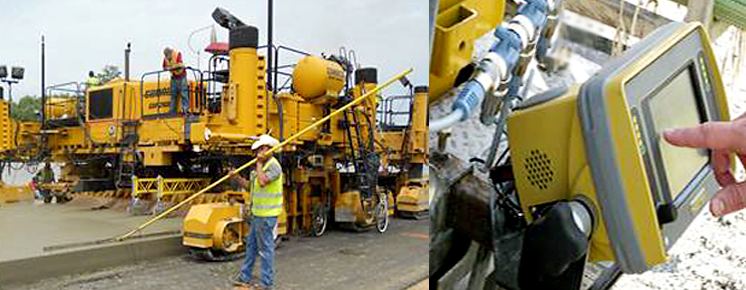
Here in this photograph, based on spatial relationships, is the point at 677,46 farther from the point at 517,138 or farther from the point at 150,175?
the point at 150,175

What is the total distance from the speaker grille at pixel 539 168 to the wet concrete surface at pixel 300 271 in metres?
1.55

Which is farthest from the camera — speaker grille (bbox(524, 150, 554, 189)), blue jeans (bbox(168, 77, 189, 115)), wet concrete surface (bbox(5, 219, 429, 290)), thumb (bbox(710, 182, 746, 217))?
blue jeans (bbox(168, 77, 189, 115))

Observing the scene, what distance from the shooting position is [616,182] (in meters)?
0.62

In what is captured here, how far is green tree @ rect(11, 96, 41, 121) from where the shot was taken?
153cm

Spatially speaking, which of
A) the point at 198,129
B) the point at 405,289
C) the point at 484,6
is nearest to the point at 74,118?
the point at 198,129

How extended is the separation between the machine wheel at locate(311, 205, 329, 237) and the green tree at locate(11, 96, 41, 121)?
98.6 inches

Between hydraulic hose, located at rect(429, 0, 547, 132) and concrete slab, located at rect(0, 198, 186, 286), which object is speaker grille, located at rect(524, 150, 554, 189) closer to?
hydraulic hose, located at rect(429, 0, 547, 132)

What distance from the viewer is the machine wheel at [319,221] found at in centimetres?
405

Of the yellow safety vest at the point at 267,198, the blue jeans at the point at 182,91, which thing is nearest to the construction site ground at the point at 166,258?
the yellow safety vest at the point at 267,198

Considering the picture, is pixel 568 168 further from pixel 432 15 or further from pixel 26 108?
pixel 26 108

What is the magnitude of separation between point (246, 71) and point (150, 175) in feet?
6.57

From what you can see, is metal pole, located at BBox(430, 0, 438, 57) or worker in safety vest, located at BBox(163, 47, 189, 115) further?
worker in safety vest, located at BBox(163, 47, 189, 115)

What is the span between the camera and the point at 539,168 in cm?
70

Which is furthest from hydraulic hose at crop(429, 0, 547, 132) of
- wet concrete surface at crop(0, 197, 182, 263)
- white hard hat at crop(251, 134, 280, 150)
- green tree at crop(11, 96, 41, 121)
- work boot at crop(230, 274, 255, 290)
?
wet concrete surface at crop(0, 197, 182, 263)
